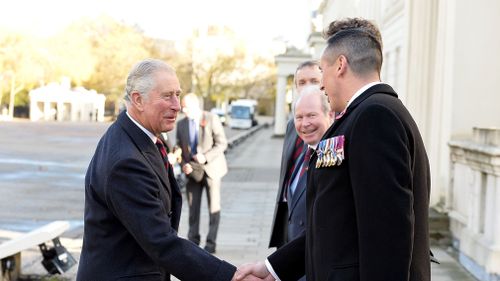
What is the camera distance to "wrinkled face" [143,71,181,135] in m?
4.12

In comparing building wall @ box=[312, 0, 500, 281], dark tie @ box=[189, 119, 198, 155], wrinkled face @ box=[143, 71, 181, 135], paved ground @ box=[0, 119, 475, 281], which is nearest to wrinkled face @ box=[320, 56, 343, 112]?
wrinkled face @ box=[143, 71, 181, 135]

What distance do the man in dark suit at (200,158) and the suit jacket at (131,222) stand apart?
650cm

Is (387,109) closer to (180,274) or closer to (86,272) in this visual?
(180,274)

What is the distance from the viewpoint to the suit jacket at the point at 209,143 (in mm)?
10766

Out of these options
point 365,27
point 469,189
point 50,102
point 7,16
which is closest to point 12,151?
point 469,189

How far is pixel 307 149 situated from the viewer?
5.68 m

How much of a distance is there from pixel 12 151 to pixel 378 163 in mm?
30667

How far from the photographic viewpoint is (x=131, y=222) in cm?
388

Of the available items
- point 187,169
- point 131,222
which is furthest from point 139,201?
point 187,169

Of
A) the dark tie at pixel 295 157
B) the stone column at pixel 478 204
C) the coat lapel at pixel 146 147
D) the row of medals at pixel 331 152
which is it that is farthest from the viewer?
the stone column at pixel 478 204

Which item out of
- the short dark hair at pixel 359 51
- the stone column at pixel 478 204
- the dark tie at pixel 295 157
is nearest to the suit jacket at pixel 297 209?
the dark tie at pixel 295 157

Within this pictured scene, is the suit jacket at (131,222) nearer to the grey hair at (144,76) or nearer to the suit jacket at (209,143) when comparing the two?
the grey hair at (144,76)

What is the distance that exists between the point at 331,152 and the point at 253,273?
50.2 inches

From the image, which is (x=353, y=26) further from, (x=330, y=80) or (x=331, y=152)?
(x=331, y=152)
